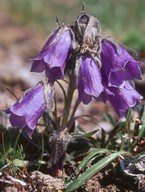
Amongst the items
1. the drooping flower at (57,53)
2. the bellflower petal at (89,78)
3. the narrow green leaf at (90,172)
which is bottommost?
the narrow green leaf at (90,172)

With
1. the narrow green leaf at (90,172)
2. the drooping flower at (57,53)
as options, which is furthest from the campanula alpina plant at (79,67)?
the narrow green leaf at (90,172)

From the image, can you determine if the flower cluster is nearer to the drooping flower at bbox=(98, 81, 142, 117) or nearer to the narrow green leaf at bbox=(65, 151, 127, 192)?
the drooping flower at bbox=(98, 81, 142, 117)

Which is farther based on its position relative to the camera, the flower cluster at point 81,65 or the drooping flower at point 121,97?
the drooping flower at point 121,97

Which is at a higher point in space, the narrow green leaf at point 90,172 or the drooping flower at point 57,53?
the drooping flower at point 57,53

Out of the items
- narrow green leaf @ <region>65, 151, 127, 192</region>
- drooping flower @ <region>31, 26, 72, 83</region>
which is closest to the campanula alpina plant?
drooping flower @ <region>31, 26, 72, 83</region>

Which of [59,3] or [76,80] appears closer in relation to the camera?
[76,80]

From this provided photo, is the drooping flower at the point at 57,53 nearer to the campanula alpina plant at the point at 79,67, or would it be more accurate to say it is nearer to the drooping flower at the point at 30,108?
the campanula alpina plant at the point at 79,67

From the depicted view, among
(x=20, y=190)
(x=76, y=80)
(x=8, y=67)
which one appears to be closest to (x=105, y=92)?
(x=76, y=80)

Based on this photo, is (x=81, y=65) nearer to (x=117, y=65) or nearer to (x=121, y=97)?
(x=117, y=65)

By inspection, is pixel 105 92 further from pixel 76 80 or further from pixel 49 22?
pixel 49 22
